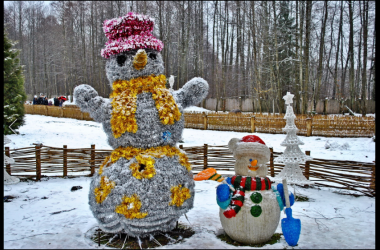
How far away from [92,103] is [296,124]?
11.5 metres

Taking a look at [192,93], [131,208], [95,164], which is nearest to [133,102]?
[192,93]

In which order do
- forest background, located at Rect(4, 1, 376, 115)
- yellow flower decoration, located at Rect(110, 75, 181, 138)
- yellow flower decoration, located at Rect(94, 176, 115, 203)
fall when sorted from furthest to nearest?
forest background, located at Rect(4, 1, 376, 115) → yellow flower decoration, located at Rect(110, 75, 181, 138) → yellow flower decoration, located at Rect(94, 176, 115, 203)

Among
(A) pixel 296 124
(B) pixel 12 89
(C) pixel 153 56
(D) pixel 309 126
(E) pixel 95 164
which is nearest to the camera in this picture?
(C) pixel 153 56

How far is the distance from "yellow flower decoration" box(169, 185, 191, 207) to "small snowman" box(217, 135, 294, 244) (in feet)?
1.39

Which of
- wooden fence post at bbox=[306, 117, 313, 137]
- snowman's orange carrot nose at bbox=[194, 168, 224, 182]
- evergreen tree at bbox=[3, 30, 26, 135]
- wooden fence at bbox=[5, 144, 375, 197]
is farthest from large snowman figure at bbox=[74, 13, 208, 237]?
wooden fence post at bbox=[306, 117, 313, 137]

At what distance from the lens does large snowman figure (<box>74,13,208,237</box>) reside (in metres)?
3.44

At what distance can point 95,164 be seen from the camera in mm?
8078

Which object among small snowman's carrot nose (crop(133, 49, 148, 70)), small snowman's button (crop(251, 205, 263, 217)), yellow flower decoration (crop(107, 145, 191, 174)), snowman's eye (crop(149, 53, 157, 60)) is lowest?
small snowman's button (crop(251, 205, 263, 217))

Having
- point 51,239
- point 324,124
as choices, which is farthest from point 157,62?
point 324,124

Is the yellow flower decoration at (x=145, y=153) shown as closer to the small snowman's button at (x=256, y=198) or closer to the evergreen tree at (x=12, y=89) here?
the small snowman's button at (x=256, y=198)

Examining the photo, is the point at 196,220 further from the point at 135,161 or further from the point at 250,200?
the point at 135,161

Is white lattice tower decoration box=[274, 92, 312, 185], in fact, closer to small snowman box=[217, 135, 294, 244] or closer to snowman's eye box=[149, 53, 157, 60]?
small snowman box=[217, 135, 294, 244]

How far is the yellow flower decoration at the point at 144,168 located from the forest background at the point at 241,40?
1386 centimetres

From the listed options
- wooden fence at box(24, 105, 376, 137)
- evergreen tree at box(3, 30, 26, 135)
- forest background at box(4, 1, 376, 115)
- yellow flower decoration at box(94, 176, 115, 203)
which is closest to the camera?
yellow flower decoration at box(94, 176, 115, 203)
